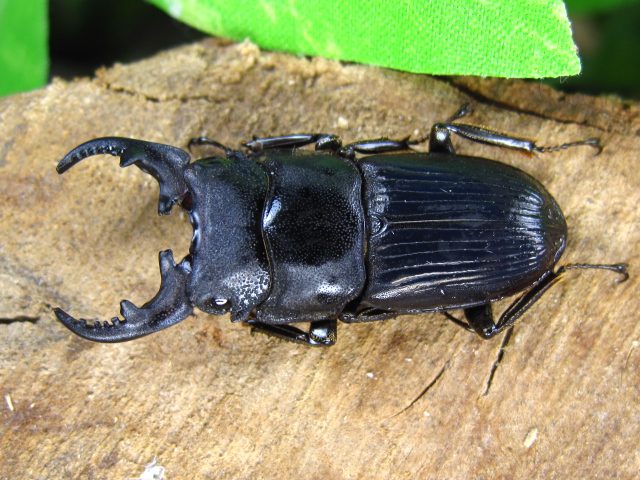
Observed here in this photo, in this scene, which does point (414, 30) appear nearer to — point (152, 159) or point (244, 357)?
point (152, 159)

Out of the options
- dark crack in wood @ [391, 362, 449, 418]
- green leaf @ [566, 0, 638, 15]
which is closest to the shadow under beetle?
dark crack in wood @ [391, 362, 449, 418]

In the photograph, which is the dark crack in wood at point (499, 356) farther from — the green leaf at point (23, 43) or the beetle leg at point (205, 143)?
the green leaf at point (23, 43)

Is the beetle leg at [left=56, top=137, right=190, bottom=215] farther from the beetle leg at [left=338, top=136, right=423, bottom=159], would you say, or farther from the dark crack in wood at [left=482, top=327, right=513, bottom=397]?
the dark crack in wood at [left=482, top=327, right=513, bottom=397]

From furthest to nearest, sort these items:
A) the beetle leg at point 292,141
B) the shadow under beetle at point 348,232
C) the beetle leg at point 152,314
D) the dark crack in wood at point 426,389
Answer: the beetle leg at point 292,141 → the dark crack in wood at point 426,389 → the shadow under beetle at point 348,232 → the beetle leg at point 152,314

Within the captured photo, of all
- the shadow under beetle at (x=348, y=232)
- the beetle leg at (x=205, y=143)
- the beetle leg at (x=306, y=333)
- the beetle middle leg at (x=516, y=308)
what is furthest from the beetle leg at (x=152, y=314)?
the beetle middle leg at (x=516, y=308)

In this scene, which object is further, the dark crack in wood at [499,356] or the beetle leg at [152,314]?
→ the dark crack in wood at [499,356]

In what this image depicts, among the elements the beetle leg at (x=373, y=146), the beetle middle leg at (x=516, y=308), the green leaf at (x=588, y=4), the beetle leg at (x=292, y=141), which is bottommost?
the beetle middle leg at (x=516, y=308)

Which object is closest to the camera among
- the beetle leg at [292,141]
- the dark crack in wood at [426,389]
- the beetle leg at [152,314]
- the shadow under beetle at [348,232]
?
the beetle leg at [152,314]
